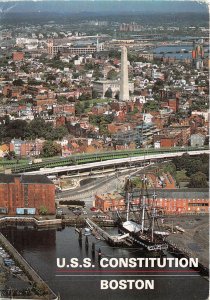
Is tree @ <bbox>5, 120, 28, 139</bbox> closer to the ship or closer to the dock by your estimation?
the ship

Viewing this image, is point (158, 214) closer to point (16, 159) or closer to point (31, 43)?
point (16, 159)

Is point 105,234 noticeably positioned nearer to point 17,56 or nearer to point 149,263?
point 149,263

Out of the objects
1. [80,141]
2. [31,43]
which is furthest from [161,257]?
[31,43]

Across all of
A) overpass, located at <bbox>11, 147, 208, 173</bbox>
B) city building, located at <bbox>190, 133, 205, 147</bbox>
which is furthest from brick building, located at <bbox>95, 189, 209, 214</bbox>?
city building, located at <bbox>190, 133, 205, 147</bbox>

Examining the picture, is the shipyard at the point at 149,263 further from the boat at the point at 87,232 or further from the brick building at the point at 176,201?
the brick building at the point at 176,201

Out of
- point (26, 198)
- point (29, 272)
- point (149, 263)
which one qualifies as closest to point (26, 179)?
point (26, 198)

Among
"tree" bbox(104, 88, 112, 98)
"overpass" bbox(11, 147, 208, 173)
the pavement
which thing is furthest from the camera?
"tree" bbox(104, 88, 112, 98)
